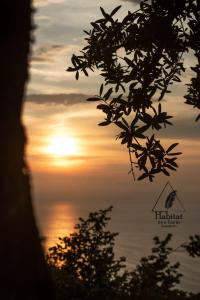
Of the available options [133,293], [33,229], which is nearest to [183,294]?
[133,293]

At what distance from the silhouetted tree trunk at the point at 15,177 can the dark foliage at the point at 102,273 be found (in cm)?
699

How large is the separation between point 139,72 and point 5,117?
575 cm

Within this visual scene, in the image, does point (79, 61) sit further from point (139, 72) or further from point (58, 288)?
point (58, 288)

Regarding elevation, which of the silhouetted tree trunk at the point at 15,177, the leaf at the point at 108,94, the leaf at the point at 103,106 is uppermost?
the leaf at the point at 108,94

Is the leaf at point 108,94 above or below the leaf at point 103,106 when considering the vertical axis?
above

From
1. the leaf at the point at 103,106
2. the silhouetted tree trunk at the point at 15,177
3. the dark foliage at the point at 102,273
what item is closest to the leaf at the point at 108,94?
the leaf at the point at 103,106

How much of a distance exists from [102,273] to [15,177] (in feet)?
28.6

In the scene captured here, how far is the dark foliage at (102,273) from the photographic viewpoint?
10500 mm

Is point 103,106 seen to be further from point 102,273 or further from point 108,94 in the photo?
point 102,273

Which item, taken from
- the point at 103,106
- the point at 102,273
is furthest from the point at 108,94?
the point at 102,273

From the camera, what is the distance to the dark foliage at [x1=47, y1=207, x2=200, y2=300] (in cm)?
1050

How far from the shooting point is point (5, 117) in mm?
3389

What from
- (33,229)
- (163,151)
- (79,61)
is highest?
(79,61)

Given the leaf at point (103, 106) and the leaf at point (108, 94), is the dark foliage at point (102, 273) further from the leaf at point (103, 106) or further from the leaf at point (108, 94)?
the leaf at point (108, 94)
